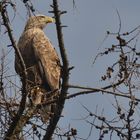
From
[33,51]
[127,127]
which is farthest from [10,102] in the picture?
[33,51]

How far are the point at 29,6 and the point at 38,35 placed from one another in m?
5.59

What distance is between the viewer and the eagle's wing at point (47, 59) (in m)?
10.5

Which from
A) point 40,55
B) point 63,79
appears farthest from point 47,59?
point 63,79

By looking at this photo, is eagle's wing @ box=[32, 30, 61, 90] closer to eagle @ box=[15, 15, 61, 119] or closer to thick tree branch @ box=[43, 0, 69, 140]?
eagle @ box=[15, 15, 61, 119]

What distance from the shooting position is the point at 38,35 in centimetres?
1116

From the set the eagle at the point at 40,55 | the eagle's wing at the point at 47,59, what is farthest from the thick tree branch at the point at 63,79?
the eagle's wing at the point at 47,59

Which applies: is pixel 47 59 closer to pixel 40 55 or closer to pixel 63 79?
pixel 40 55

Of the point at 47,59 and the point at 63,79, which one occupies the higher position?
the point at 47,59

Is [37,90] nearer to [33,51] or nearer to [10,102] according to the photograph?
[10,102]

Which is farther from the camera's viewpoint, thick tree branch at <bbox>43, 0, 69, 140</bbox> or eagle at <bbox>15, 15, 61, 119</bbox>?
eagle at <bbox>15, 15, 61, 119</bbox>

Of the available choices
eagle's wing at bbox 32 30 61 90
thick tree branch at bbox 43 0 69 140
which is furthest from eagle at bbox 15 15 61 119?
thick tree branch at bbox 43 0 69 140

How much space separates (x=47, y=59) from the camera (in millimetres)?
10781

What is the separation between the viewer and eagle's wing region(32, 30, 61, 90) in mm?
10516

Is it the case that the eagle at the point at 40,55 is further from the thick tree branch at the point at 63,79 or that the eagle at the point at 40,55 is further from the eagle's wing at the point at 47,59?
the thick tree branch at the point at 63,79
